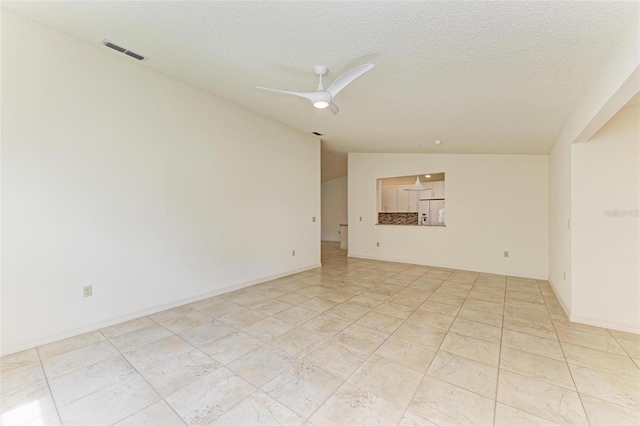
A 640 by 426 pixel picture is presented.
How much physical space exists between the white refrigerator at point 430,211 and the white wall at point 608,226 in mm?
3679

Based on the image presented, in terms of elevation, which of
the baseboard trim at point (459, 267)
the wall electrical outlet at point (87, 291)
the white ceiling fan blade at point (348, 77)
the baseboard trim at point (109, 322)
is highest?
the white ceiling fan blade at point (348, 77)

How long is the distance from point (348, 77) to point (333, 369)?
7.77 feet

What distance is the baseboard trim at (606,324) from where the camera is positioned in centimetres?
271

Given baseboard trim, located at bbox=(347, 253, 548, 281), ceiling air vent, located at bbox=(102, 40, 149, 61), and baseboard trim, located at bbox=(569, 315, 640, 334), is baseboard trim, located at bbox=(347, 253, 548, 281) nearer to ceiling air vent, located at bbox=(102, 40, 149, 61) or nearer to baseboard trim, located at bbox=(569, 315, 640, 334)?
baseboard trim, located at bbox=(569, 315, 640, 334)

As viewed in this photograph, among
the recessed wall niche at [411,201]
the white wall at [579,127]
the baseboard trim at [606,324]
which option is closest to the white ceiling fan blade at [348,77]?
the white wall at [579,127]

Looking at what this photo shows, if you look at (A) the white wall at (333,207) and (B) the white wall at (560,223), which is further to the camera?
(A) the white wall at (333,207)

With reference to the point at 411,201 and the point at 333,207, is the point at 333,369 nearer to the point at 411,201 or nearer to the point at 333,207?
the point at 411,201

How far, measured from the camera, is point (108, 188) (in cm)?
284

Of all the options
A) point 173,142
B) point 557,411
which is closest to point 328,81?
point 173,142

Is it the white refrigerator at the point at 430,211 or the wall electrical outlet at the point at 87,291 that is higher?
the white refrigerator at the point at 430,211

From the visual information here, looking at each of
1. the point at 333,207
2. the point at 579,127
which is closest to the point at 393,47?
Answer: the point at 579,127

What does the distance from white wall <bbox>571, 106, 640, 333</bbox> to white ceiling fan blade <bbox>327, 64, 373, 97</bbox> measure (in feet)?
8.75

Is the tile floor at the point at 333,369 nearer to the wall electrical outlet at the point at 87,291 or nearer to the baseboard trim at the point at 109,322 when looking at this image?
the baseboard trim at the point at 109,322

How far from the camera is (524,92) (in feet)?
8.31
